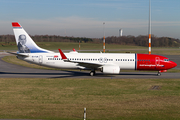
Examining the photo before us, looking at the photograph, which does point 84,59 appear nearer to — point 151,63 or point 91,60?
point 91,60

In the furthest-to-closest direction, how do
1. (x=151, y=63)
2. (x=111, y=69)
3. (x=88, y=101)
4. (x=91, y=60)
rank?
(x=91, y=60) → (x=151, y=63) → (x=111, y=69) → (x=88, y=101)

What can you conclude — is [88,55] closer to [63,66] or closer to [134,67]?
[63,66]

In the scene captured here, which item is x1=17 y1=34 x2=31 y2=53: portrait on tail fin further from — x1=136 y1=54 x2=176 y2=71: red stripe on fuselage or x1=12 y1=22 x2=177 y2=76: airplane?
x1=136 y1=54 x2=176 y2=71: red stripe on fuselage

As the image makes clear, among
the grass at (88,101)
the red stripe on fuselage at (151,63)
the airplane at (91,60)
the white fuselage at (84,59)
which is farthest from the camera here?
the white fuselage at (84,59)

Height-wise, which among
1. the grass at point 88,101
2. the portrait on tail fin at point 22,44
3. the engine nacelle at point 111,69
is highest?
the portrait on tail fin at point 22,44

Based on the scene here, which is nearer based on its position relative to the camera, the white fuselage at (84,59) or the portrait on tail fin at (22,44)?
the white fuselage at (84,59)

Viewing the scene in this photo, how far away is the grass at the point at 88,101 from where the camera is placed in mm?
15572

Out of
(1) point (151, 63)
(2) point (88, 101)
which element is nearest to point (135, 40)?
(1) point (151, 63)

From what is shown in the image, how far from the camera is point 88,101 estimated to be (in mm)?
19766

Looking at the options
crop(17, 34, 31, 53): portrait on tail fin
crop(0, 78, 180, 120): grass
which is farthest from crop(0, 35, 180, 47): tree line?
crop(0, 78, 180, 120): grass

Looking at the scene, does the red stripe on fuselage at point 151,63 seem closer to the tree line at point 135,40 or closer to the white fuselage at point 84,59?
the white fuselage at point 84,59

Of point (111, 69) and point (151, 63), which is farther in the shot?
point (151, 63)

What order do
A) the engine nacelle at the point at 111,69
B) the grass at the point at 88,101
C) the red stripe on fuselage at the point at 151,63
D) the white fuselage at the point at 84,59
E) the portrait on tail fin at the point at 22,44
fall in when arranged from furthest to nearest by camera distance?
the portrait on tail fin at the point at 22,44 → the white fuselage at the point at 84,59 → the red stripe on fuselage at the point at 151,63 → the engine nacelle at the point at 111,69 → the grass at the point at 88,101

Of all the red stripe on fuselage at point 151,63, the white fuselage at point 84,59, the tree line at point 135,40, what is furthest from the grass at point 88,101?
the tree line at point 135,40
